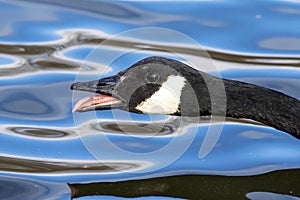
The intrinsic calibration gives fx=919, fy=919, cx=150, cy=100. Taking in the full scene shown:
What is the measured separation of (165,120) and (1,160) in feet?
4.71

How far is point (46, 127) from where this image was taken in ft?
22.8

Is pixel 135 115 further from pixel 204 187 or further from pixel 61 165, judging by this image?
pixel 204 187

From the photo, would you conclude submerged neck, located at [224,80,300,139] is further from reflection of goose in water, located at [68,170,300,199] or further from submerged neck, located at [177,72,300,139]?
reflection of goose in water, located at [68,170,300,199]

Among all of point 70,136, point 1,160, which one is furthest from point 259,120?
point 1,160

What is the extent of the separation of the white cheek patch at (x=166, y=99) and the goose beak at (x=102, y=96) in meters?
0.18

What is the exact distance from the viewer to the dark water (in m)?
6.20

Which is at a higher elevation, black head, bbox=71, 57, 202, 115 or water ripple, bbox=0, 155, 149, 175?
black head, bbox=71, 57, 202, 115

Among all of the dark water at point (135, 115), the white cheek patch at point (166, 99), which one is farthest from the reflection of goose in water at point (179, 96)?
the dark water at point (135, 115)

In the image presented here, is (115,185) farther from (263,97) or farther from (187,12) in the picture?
(187,12)

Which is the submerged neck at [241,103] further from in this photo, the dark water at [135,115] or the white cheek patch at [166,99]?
the dark water at [135,115]

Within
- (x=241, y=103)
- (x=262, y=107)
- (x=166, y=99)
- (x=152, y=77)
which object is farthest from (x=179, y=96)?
(x=262, y=107)

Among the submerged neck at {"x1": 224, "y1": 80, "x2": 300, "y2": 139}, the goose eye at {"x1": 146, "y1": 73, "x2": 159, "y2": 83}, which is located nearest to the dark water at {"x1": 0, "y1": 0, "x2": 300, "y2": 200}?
the submerged neck at {"x1": 224, "y1": 80, "x2": 300, "y2": 139}

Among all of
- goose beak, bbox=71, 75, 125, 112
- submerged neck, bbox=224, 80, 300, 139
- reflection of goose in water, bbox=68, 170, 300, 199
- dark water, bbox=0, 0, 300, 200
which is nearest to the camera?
reflection of goose in water, bbox=68, 170, 300, 199

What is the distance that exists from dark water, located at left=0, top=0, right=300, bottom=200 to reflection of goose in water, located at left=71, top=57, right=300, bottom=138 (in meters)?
0.35
